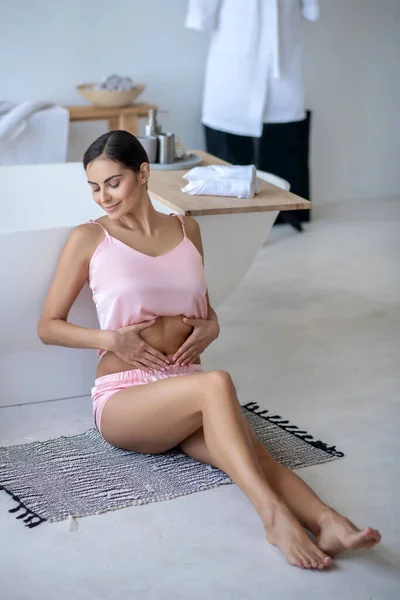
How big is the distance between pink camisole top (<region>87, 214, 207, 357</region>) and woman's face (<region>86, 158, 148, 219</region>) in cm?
10

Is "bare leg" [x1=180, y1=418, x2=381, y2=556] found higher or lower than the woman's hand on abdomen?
lower

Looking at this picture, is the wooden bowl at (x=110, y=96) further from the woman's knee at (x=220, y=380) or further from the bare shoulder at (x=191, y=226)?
the woman's knee at (x=220, y=380)

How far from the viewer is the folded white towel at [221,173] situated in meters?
2.83

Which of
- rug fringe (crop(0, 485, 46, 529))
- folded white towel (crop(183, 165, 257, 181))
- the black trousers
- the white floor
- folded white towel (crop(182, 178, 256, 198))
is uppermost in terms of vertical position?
folded white towel (crop(183, 165, 257, 181))

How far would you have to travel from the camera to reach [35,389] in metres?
2.87

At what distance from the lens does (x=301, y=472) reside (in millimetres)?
2453

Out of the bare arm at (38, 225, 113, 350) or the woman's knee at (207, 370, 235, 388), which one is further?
the bare arm at (38, 225, 113, 350)

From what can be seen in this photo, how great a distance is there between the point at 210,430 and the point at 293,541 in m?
0.33

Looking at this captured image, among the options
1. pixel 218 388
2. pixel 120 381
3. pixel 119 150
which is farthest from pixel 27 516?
pixel 119 150

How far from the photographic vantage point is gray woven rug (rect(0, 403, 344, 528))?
228 cm

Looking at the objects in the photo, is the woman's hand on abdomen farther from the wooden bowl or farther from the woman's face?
the wooden bowl

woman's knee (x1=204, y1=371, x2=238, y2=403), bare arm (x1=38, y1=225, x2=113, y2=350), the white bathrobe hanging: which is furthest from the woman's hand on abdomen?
the white bathrobe hanging

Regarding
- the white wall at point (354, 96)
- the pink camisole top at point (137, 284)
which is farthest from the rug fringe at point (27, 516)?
the white wall at point (354, 96)

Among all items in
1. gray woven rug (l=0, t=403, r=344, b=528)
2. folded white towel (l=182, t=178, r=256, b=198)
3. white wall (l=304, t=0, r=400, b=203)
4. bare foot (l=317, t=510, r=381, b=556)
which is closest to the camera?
bare foot (l=317, t=510, r=381, b=556)
